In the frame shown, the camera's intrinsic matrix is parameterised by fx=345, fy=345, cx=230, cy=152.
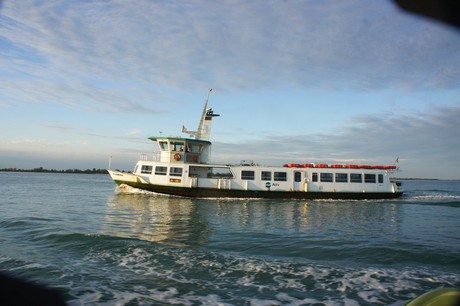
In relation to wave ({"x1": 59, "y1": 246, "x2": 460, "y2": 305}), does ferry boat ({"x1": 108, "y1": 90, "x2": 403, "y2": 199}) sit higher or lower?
higher

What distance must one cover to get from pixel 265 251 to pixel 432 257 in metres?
5.25

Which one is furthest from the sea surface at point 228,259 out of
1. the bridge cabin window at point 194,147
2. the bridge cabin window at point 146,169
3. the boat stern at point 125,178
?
the bridge cabin window at point 194,147

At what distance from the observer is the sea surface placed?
24.1ft

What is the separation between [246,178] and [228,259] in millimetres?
21913

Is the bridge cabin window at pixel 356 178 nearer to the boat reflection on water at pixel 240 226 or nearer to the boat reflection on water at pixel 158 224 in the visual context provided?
the boat reflection on water at pixel 240 226

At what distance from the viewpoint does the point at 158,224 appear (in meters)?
16.7

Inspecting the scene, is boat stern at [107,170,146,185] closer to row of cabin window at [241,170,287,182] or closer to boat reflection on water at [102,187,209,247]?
boat reflection on water at [102,187,209,247]

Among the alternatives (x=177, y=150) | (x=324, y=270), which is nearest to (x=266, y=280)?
A: (x=324, y=270)

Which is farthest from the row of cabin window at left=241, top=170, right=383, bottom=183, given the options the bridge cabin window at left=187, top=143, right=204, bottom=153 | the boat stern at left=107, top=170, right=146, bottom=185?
the boat stern at left=107, top=170, right=146, bottom=185

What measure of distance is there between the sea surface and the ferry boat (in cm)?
1273

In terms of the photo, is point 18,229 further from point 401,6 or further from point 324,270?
point 401,6

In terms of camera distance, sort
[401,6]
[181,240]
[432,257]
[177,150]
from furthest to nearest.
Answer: [177,150] → [181,240] → [432,257] → [401,6]

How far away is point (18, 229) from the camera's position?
574 inches

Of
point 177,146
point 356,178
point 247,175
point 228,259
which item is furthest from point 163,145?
point 228,259
